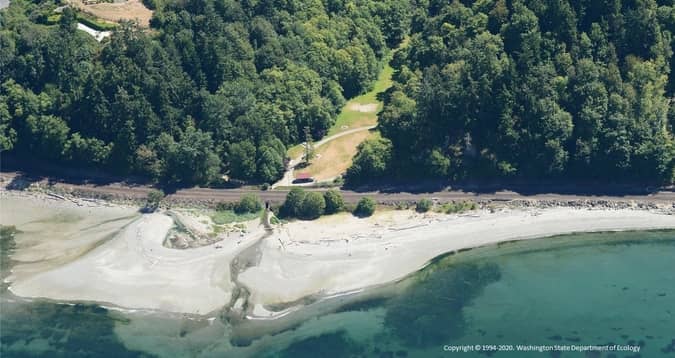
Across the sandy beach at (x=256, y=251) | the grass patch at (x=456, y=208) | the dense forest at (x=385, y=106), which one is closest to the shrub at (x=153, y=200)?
the sandy beach at (x=256, y=251)

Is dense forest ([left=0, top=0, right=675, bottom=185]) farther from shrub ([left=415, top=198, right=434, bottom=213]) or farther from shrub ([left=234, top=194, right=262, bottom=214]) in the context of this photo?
shrub ([left=415, top=198, right=434, bottom=213])

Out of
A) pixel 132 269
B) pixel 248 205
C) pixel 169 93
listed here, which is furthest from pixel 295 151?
pixel 132 269

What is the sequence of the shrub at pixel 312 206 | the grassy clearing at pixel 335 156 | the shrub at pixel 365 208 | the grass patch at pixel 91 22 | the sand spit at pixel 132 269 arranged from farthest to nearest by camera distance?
the grass patch at pixel 91 22, the grassy clearing at pixel 335 156, the shrub at pixel 365 208, the shrub at pixel 312 206, the sand spit at pixel 132 269

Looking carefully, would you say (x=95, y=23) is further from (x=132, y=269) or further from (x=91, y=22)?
(x=132, y=269)

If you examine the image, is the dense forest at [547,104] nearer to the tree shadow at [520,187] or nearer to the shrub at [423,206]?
the tree shadow at [520,187]

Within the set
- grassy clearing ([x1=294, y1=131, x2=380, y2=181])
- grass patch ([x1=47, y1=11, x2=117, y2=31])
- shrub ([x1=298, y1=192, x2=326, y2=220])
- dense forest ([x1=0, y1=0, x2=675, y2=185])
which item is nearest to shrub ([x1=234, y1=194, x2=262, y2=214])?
dense forest ([x1=0, y1=0, x2=675, y2=185])
